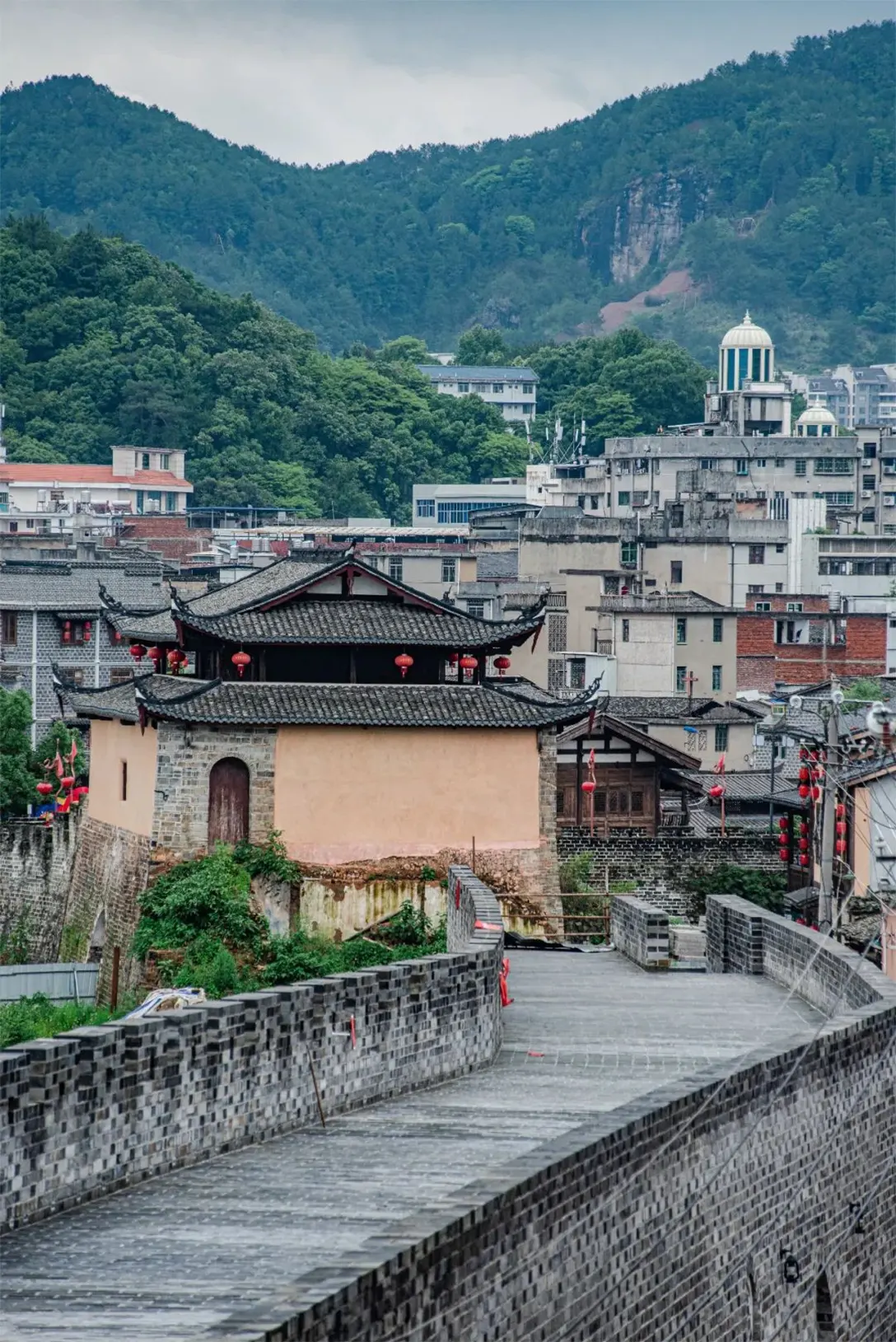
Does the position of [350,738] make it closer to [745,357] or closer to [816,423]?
[816,423]

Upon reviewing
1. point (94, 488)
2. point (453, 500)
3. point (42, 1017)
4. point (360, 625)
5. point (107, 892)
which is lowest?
point (42, 1017)

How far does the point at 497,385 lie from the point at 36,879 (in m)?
144

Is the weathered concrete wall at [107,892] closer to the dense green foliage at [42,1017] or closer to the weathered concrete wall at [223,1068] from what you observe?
the dense green foliage at [42,1017]

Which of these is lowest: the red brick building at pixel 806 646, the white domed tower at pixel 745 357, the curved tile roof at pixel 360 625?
the curved tile roof at pixel 360 625

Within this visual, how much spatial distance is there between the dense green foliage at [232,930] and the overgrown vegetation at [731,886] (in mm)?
10399

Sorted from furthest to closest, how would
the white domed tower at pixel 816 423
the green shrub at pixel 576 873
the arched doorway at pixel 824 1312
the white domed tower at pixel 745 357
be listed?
the white domed tower at pixel 745 357
the white domed tower at pixel 816 423
the green shrub at pixel 576 873
the arched doorway at pixel 824 1312

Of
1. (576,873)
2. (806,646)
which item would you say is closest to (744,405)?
(806,646)

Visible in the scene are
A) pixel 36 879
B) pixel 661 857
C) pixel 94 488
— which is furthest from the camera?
pixel 94 488

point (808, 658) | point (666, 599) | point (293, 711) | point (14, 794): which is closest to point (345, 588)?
point (293, 711)

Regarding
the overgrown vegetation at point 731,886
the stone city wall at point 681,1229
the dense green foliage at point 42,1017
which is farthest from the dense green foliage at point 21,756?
the stone city wall at point 681,1229

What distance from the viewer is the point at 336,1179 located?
17.8 meters

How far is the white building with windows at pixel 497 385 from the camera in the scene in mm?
190750

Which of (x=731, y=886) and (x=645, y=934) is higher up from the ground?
(x=645, y=934)

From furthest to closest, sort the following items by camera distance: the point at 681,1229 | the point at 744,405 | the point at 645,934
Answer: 1. the point at 744,405
2. the point at 645,934
3. the point at 681,1229
